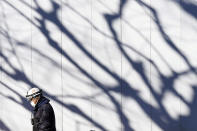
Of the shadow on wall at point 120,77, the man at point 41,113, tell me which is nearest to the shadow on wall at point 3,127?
the shadow on wall at point 120,77

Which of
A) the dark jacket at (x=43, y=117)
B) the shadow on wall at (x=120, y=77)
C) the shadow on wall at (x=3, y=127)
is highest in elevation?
the shadow on wall at (x=120, y=77)

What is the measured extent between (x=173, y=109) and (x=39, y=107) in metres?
2.39

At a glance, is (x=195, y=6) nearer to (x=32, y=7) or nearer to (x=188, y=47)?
(x=188, y=47)

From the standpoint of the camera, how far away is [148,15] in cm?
837

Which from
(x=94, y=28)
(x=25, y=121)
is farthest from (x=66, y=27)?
(x=25, y=121)

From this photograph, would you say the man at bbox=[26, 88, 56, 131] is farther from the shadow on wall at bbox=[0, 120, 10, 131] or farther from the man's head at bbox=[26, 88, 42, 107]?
the shadow on wall at bbox=[0, 120, 10, 131]

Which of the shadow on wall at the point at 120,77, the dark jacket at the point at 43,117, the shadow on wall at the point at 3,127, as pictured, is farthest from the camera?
the shadow on wall at the point at 3,127

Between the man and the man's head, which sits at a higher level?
the man's head

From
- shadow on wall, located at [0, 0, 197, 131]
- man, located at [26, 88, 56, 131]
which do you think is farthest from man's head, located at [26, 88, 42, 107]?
shadow on wall, located at [0, 0, 197, 131]

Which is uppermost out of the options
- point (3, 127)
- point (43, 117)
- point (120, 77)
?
point (120, 77)

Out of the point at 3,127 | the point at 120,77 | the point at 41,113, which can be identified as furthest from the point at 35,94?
the point at 3,127

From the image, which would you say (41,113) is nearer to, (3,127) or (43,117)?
(43,117)

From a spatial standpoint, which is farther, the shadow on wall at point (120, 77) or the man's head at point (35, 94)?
the shadow on wall at point (120, 77)

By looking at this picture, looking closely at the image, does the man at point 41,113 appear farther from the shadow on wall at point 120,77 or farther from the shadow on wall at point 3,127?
the shadow on wall at point 3,127
